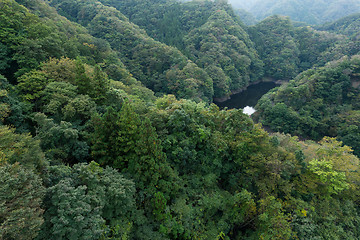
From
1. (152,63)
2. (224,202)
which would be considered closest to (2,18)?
(224,202)

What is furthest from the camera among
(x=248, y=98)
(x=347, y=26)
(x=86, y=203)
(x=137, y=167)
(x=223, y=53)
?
(x=347, y=26)

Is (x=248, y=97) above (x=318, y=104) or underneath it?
underneath

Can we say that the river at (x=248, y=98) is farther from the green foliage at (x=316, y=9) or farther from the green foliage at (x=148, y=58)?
the green foliage at (x=316, y=9)

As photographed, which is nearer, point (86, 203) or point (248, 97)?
point (86, 203)

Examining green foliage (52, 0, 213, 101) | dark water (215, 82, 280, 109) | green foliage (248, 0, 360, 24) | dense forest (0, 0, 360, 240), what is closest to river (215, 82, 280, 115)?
dark water (215, 82, 280, 109)

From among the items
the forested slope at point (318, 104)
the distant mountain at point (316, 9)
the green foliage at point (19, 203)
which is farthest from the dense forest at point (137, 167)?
the distant mountain at point (316, 9)

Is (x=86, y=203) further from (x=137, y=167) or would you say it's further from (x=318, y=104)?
(x=318, y=104)

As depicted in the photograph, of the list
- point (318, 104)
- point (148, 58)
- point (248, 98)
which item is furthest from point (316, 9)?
point (148, 58)

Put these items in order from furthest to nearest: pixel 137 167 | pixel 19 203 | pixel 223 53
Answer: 1. pixel 223 53
2. pixel 137 167
3. pixel 19 203

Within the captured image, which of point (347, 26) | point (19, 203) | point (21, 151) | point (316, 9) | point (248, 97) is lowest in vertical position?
point (248, 97)
